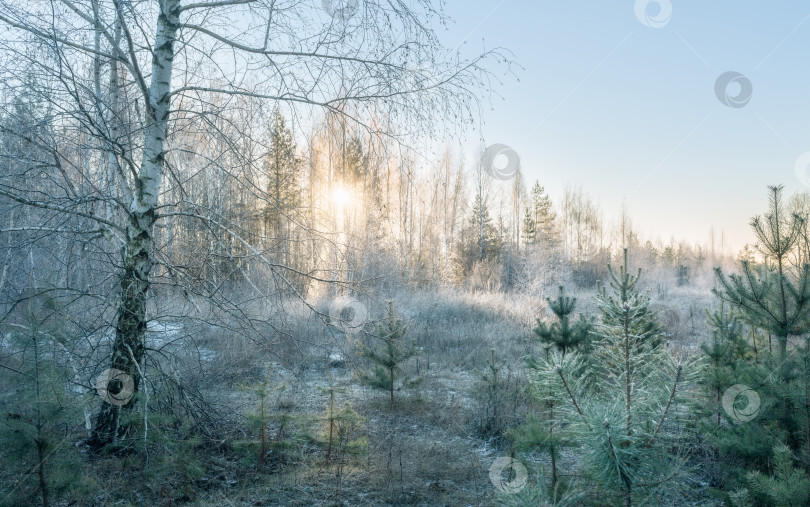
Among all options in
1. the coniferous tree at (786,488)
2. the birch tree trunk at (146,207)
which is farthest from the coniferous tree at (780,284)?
the birch tree trunk at (146,207)

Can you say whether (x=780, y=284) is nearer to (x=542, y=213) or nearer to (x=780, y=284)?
(x=780, y=284)

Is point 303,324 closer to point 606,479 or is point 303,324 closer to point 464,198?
point 606,479

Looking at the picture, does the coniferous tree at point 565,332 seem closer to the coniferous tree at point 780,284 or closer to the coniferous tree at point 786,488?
the coniferous tree at point 780,284

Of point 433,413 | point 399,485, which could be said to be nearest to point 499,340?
point 433,413

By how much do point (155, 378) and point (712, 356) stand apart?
597 centimetres

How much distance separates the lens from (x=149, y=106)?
137 inches
